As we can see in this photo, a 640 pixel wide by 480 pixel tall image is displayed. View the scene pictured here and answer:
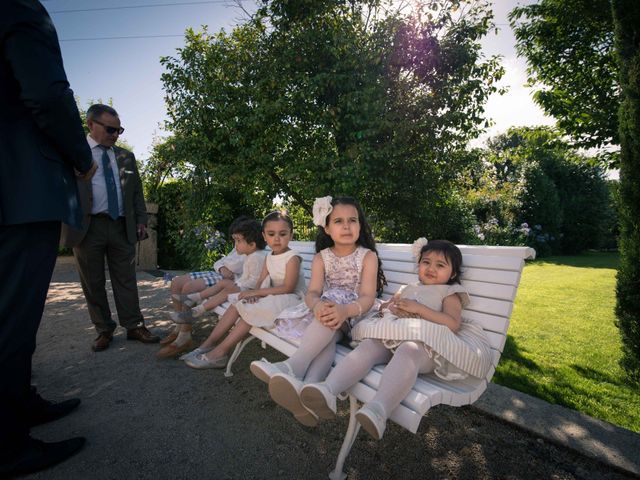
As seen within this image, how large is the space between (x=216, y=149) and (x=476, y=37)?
4.18m

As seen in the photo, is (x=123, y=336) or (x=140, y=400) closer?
(x=140, y=400)

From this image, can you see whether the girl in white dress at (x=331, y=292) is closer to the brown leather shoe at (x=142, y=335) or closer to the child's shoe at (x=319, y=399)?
the child's shoe at (x=319, y=399)

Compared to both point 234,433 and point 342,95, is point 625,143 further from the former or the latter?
point 234,433

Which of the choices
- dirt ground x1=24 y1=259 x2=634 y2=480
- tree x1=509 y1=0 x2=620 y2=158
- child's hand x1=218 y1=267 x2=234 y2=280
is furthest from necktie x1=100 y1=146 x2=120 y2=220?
tree x1=509 y1=0 x2=620 y2=158

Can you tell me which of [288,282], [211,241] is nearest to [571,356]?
[288,282]

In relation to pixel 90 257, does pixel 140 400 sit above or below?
below

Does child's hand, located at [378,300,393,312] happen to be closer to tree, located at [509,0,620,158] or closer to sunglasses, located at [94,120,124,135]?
sunglasses, located at [94,120,124,135]

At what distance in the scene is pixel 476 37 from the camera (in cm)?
497

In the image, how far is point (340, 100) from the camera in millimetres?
4754

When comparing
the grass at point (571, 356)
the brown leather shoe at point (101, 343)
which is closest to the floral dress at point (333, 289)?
the grass at point (571, 356)

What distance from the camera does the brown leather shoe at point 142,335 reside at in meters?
3.75

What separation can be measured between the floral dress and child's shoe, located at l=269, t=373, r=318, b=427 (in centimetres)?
55

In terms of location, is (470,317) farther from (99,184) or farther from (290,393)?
(99,184)

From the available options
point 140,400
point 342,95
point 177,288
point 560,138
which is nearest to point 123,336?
point 177,288
